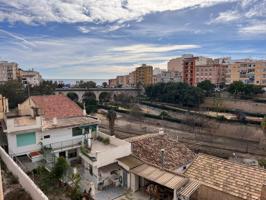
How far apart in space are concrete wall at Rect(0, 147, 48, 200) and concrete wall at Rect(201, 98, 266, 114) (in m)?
52.9

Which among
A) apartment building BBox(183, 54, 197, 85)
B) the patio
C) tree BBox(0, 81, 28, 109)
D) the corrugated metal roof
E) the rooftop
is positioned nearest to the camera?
the corrugated metal roof

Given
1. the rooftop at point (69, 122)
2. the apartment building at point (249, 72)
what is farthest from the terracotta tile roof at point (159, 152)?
the apartment building at point (249, 72)

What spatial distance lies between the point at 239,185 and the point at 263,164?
12.5 metres

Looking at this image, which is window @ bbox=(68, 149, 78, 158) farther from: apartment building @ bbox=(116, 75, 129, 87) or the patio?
apartment building @ bbox=(116, 75, 129, 87)

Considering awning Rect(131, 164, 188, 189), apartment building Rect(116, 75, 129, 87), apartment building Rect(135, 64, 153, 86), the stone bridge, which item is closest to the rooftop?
awning Rect(131, 164, 188, 189)

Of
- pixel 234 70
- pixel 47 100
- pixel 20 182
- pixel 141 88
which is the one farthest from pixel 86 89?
pixel 20 182

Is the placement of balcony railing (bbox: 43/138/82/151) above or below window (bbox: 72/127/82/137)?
below

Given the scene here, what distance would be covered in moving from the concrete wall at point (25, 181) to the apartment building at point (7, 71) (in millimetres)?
90767

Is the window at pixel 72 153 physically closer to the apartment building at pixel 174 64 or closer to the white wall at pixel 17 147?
the white wall at pixel 17 147

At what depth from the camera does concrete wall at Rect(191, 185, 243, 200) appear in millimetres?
14344

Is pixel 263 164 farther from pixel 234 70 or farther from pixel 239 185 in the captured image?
pixel 234 70

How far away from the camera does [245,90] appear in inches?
2387

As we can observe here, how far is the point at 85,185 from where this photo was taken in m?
17.9

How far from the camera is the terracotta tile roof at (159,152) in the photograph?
20000 mm
